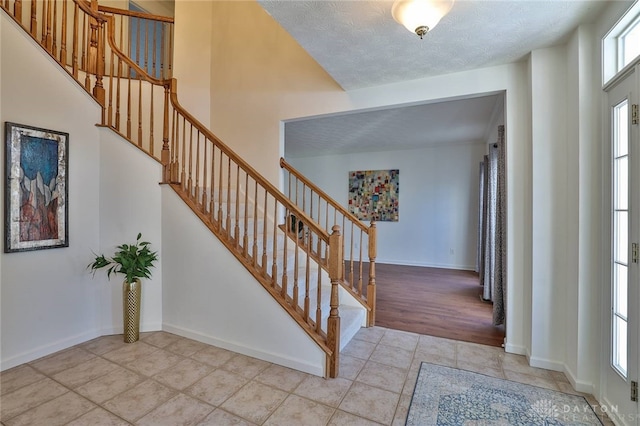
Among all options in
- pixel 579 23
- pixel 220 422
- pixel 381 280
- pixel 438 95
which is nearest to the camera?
pixel 220 422

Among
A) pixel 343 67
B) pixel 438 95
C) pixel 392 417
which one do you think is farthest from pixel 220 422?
pixel 438 95

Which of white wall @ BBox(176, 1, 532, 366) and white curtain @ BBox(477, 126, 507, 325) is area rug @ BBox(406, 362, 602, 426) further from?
white curtain @ BBox(477, 126, 507, 325)

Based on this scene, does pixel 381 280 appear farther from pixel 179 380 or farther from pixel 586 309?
pixel 179 380

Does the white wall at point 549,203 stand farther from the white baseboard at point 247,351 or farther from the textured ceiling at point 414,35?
the white baseboard at point 247,351

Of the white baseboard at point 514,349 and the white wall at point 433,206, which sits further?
the white wall at point 433,206

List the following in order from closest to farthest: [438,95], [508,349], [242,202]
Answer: [508,349] → [438,95] → [242,202]

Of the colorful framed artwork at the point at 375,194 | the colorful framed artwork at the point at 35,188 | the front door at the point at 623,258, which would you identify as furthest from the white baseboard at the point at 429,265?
the colorful framed artwork at the point at 35,188

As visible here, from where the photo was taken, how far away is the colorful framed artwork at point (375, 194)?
6.46 metres

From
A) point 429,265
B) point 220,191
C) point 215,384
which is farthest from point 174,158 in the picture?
point 429,265

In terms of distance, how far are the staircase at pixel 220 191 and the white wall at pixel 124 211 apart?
0.14m

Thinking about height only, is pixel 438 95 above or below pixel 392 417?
above

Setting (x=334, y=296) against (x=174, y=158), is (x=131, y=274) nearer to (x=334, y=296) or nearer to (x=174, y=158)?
(x=174, y=158)

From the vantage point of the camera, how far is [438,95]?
8.77 feet

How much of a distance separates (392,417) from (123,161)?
126 inches
